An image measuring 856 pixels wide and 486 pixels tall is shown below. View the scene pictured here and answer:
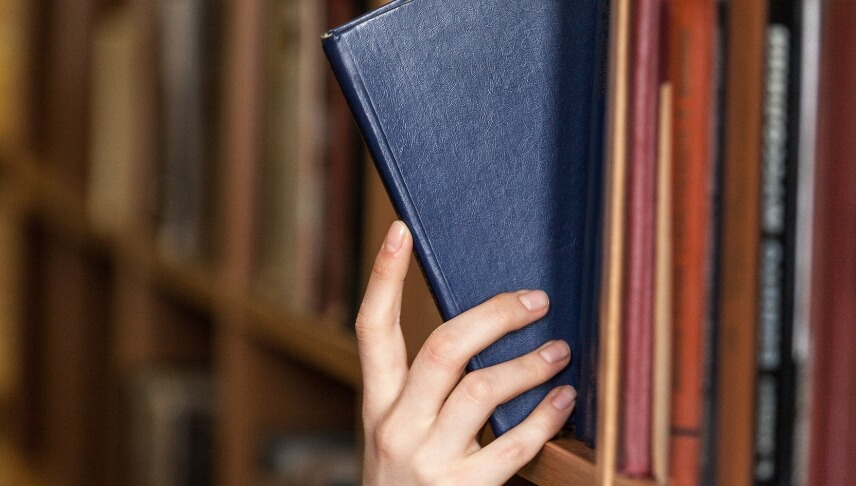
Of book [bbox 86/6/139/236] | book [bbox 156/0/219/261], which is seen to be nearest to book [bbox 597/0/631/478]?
book [bbox 156/0/219/261]

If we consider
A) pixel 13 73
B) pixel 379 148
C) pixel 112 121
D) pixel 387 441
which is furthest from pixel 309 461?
pixel 13 73

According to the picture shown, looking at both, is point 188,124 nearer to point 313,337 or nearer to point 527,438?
point 313,337

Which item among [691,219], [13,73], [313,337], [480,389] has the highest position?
[13,73]

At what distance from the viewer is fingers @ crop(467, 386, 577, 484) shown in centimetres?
53

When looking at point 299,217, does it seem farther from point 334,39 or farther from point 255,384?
point 334,39

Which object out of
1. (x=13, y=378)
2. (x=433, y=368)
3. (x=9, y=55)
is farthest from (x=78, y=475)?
(x=433, y=368)

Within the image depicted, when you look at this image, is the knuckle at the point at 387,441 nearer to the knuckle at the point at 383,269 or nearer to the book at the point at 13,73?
the knuckle at the point at 383,269

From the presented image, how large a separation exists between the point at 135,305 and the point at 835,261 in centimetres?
148

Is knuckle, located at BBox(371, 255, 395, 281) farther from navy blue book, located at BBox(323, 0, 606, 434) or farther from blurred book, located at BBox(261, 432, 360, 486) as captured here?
blurred book, located at BBox(261, 432, 360, 486)

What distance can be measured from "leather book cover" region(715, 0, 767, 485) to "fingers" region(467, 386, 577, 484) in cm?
14

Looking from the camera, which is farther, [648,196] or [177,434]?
[177,434]

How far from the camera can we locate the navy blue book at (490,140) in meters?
0.52

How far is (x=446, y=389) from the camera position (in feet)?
1.82

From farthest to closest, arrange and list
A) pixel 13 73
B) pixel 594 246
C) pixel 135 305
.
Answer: pixel 13 73 → pixel 135 305 → pixel 594 246
